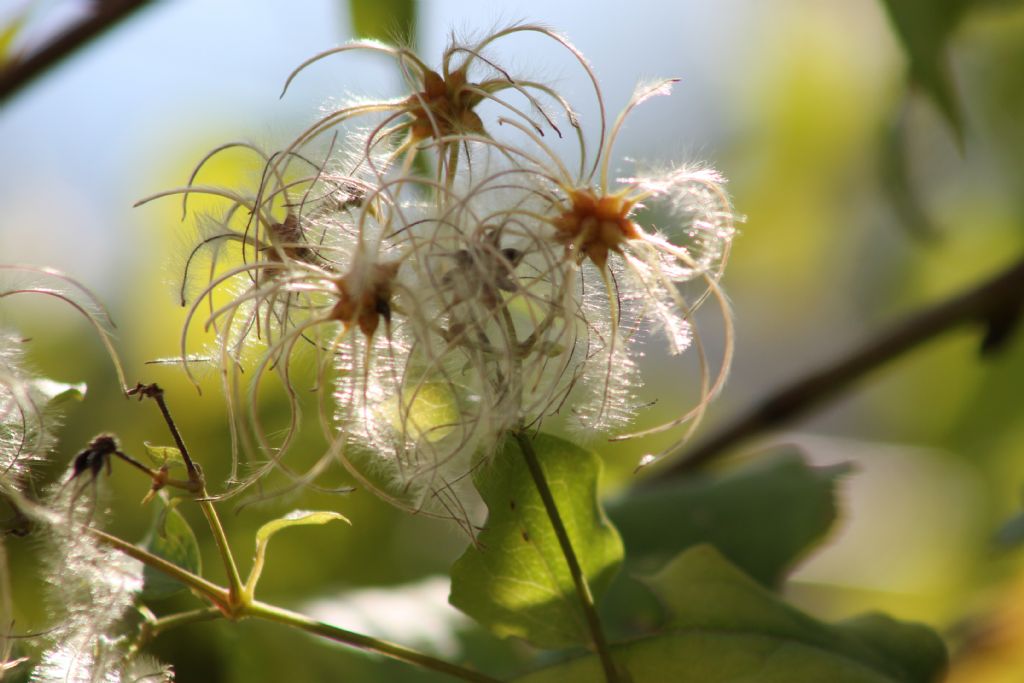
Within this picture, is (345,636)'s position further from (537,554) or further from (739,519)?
(739,519)

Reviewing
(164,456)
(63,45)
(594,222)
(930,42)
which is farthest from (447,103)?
(63,45)

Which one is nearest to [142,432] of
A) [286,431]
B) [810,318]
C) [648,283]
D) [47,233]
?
[47,233]

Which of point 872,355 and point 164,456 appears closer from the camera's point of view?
point 164,456

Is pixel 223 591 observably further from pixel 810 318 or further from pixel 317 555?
pixel 810 318

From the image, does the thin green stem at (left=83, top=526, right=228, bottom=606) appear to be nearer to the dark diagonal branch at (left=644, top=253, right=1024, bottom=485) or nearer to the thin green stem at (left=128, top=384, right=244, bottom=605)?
the thin green stem at (left=128, top=384, right=244, bottom=605)

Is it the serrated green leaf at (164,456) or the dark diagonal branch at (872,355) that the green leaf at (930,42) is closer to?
the dark diagonal branch at (872,355)

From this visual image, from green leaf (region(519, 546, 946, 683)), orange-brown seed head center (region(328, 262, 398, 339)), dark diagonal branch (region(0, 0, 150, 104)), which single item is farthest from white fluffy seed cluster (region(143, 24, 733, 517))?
dark diagonal branch (region(0, 0, 150, 104))

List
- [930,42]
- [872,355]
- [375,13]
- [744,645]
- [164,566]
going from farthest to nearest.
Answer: [872,355] < [375,13] < [930,42] < [744,645] < [164,566]
